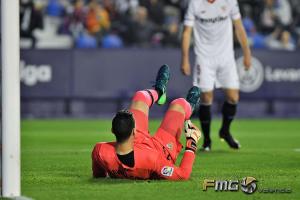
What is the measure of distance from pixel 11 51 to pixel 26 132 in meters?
11.3

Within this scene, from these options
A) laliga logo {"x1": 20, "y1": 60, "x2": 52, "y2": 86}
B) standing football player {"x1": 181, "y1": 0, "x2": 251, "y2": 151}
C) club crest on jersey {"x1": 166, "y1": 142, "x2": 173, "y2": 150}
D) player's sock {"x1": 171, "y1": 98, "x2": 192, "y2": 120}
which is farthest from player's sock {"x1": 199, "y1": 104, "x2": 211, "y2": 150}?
laliga logo {"x1": 20, "y1": 60, "x2": 52, "y2": 86}

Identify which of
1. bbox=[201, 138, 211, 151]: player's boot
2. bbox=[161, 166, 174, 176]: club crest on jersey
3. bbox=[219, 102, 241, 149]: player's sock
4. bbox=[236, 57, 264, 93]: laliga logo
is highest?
bbox=[161, 166, 174, 176]: club crest on jersey

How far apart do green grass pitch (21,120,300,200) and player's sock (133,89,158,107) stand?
3.06ft

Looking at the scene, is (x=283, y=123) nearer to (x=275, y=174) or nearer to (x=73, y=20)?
(x=73, y=20)

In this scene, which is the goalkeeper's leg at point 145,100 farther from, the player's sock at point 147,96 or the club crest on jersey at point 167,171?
the club crest on jersey at point 167,171

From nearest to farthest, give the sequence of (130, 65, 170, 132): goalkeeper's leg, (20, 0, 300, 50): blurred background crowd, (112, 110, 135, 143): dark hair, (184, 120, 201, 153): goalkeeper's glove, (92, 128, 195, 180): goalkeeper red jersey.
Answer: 1. (112, 110, 135, 143): dark hair
2. (92, 128, 195, 180): goalkeeper red jersey
3. (184, 120, 201, 153): goalkeeper's glove
4. (130, 65, 170, 132): goalkeeper's leg
5. (20, 0, 300, 50): blurred background crowd

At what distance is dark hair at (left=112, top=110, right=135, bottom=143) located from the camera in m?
9.02

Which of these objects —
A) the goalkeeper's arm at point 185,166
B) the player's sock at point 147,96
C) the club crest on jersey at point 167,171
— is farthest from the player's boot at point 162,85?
the club crest on jersey at point 167,171

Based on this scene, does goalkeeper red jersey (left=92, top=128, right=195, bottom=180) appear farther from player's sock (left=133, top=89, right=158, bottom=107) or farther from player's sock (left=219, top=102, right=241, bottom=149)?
player's sock (left=219, top=102, right=241, bottom=149)

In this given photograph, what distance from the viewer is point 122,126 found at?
903cm

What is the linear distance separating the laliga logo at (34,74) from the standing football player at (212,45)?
977cm

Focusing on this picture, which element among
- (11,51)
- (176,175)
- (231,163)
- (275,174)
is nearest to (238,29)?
(231,163)

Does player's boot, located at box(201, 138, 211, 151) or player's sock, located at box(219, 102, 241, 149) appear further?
player's sock, located at box(219, 102, 241, 149)

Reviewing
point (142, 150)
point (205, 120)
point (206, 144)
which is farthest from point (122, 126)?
point (205, 120)
